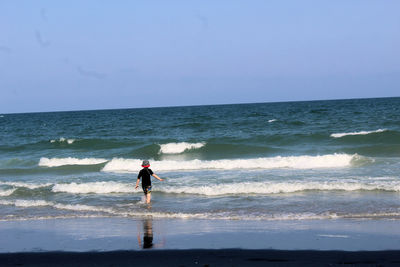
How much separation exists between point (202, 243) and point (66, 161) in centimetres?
1826

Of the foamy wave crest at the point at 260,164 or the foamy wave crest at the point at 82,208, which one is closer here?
the foamy wave crest at the point at 82,208

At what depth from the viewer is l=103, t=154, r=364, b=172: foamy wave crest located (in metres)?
19.2

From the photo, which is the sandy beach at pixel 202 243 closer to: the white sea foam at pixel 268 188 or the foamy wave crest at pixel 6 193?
the white sea foam at pixel 268 188

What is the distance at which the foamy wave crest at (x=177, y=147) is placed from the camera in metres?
27.3

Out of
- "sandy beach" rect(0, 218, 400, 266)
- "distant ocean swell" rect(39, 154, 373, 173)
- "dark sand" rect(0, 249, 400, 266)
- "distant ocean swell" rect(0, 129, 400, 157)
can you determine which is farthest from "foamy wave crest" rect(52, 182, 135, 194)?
"distant ocean swell" rect(0, 129, 400, 157)

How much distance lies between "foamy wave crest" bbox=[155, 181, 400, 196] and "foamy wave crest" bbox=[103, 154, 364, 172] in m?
5.08

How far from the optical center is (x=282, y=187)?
1379 centimetres

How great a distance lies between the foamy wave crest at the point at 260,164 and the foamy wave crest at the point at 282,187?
16.7 ft

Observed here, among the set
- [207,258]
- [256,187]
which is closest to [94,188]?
[256,187]

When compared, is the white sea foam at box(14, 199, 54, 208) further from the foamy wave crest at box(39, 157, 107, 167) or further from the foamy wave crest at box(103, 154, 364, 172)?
the foamy wave crest at box(39, 157, 107, 167)

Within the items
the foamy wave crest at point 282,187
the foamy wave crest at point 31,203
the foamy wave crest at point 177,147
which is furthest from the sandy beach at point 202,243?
the foamy wave crest at point 177,147

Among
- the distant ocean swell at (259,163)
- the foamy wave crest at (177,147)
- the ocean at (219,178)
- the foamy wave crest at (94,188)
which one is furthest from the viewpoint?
the foamy wave crest at (177,147)

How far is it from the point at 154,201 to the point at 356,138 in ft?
58.5

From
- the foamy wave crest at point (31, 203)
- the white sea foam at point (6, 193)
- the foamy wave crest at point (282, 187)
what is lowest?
the foamy wave crest at point (31, 203)
